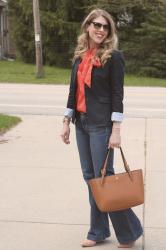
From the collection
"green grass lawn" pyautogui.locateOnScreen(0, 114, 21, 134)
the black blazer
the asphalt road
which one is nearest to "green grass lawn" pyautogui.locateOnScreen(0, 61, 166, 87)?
the asphalt road

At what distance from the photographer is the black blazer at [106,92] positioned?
413 cm

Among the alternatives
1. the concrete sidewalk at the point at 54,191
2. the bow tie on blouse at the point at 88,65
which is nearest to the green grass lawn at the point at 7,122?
the concrete sidewalk at the point at 54,191

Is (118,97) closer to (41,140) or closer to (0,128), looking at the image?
(41,140)

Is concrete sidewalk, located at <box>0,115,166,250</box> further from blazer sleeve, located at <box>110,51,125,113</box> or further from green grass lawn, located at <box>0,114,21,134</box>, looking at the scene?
blazer sleeve, located at <box>110,51,125,113</box>

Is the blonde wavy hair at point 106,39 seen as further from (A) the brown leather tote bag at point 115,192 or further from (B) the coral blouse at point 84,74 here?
(A) the brown leather tote bag at point 115,192

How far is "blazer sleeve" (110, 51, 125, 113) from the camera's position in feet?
13.5

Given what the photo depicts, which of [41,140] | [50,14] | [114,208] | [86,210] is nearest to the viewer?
[114,208]

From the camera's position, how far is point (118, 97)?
4.16 m

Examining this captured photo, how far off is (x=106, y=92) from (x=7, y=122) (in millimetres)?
6691

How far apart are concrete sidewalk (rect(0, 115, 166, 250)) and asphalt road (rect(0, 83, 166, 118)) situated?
10.3 ft

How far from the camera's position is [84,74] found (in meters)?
4.20

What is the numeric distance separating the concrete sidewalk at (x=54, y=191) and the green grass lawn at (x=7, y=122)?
0.72 ft

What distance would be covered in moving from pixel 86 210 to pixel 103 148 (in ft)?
4.64

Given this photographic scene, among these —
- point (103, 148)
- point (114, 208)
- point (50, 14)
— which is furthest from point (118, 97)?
point (50, 14)
